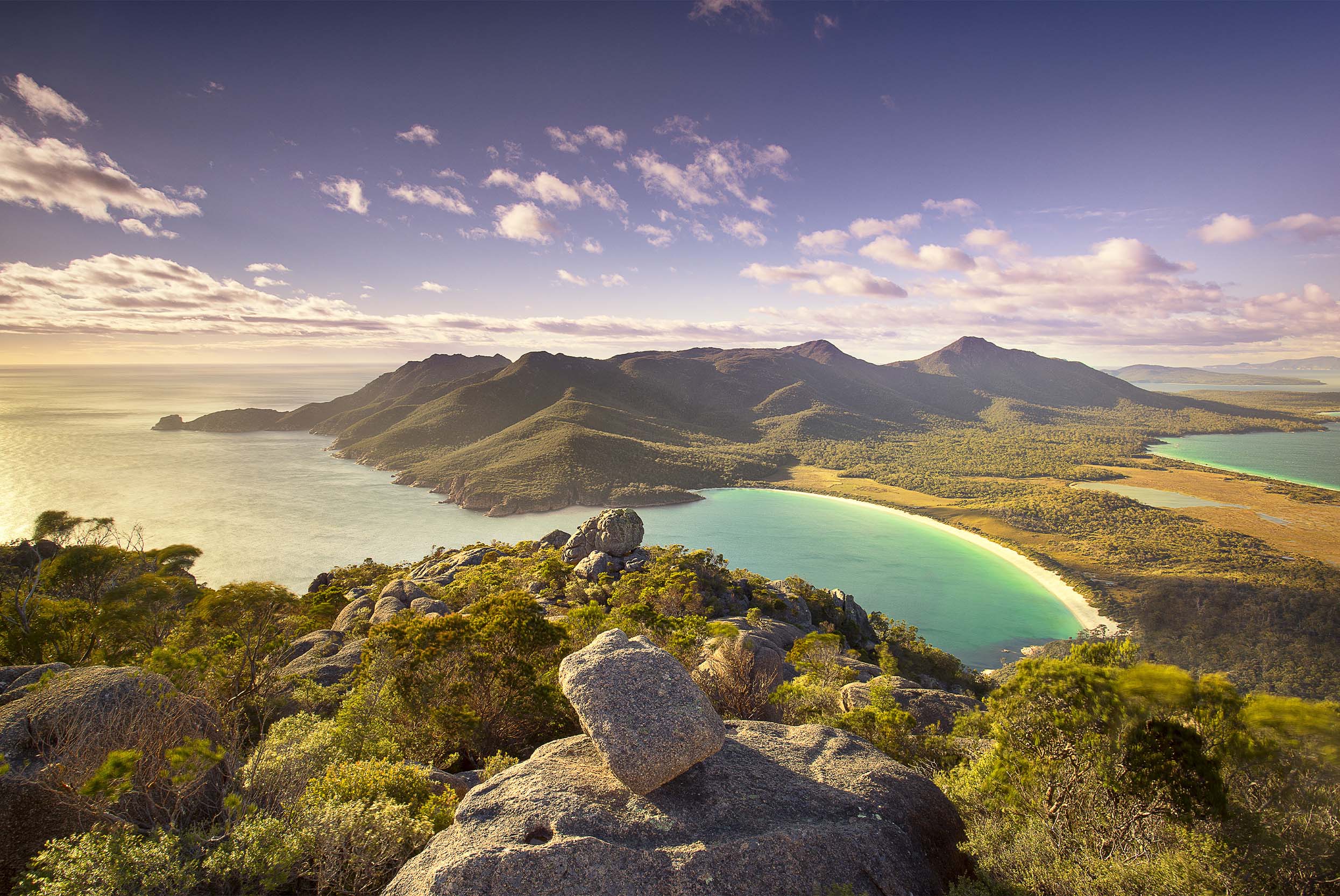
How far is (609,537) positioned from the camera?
A: 52812mm

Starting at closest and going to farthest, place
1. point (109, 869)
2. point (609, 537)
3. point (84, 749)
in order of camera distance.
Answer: point (109, 869), point (84, 749), point (609, 537)

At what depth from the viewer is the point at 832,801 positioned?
1088 cm

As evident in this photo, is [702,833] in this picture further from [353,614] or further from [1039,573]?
[1039,573]

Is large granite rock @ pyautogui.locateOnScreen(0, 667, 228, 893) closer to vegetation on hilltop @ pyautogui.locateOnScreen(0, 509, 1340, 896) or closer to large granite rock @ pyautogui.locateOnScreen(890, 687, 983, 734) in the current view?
vegetation on hilltop @ pyautogui.locateOnScreen(0, 509, 1340, 896)

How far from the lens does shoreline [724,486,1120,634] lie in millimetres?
84244

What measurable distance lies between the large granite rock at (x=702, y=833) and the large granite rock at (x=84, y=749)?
660 cm

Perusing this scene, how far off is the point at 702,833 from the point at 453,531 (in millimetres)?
133719

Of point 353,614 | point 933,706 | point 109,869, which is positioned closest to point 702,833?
point 109,869

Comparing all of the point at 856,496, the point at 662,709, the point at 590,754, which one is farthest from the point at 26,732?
the point at 856,496

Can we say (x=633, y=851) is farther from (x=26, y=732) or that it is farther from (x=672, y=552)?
(x=672, y=552)

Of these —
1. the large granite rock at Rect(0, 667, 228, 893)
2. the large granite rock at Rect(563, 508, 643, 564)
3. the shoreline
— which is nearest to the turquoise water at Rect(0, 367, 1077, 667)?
the shoreline

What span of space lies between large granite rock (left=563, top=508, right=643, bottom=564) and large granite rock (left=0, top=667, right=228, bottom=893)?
→ 39.8 metres

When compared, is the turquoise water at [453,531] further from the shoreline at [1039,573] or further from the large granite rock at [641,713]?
the large granite rock at [641,713]

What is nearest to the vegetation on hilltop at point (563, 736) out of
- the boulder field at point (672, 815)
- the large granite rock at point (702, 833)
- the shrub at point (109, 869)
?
the shrub at point (109, 869)
